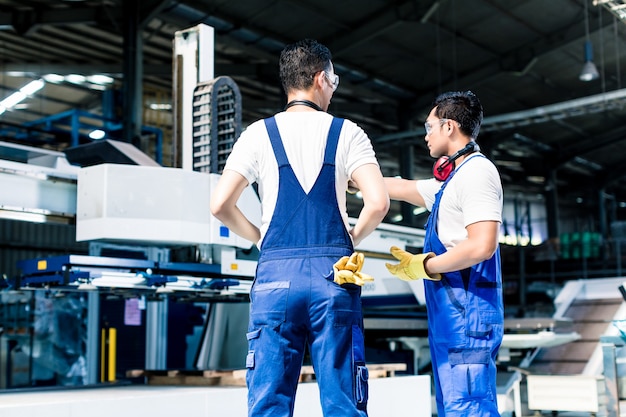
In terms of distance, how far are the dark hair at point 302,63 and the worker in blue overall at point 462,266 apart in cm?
56

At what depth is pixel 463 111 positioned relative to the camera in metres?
2.74

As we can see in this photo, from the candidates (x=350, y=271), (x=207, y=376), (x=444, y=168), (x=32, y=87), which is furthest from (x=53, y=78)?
(x=350, y=271)

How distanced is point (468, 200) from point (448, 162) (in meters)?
0.24

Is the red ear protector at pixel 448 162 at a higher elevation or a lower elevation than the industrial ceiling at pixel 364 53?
lower

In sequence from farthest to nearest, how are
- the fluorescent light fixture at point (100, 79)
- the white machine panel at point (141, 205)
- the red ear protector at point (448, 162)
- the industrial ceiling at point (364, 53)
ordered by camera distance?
the fluorescent light fixture at point (100, 79) → the industrial ceiling at point (364, 53) → the white machine panel at point (141, 205) → the red ear protector at point (448, 162)

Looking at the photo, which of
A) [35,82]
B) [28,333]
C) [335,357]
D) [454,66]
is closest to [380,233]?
[335,357]

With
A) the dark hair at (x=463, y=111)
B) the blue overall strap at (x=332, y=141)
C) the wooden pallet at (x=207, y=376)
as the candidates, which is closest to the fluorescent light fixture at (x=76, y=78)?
the wooden pallet at (x=207, y=376)

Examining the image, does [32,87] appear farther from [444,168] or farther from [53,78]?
[444,168]

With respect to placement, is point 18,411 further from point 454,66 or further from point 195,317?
point 454,66

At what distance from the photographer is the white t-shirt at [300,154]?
2.33 meters

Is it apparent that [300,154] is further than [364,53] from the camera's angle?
No

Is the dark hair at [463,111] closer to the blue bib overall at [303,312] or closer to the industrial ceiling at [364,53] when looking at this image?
the blue bib overall at [303,312]

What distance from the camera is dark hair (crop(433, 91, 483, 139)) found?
2.74 metres

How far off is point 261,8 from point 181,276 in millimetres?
8588
